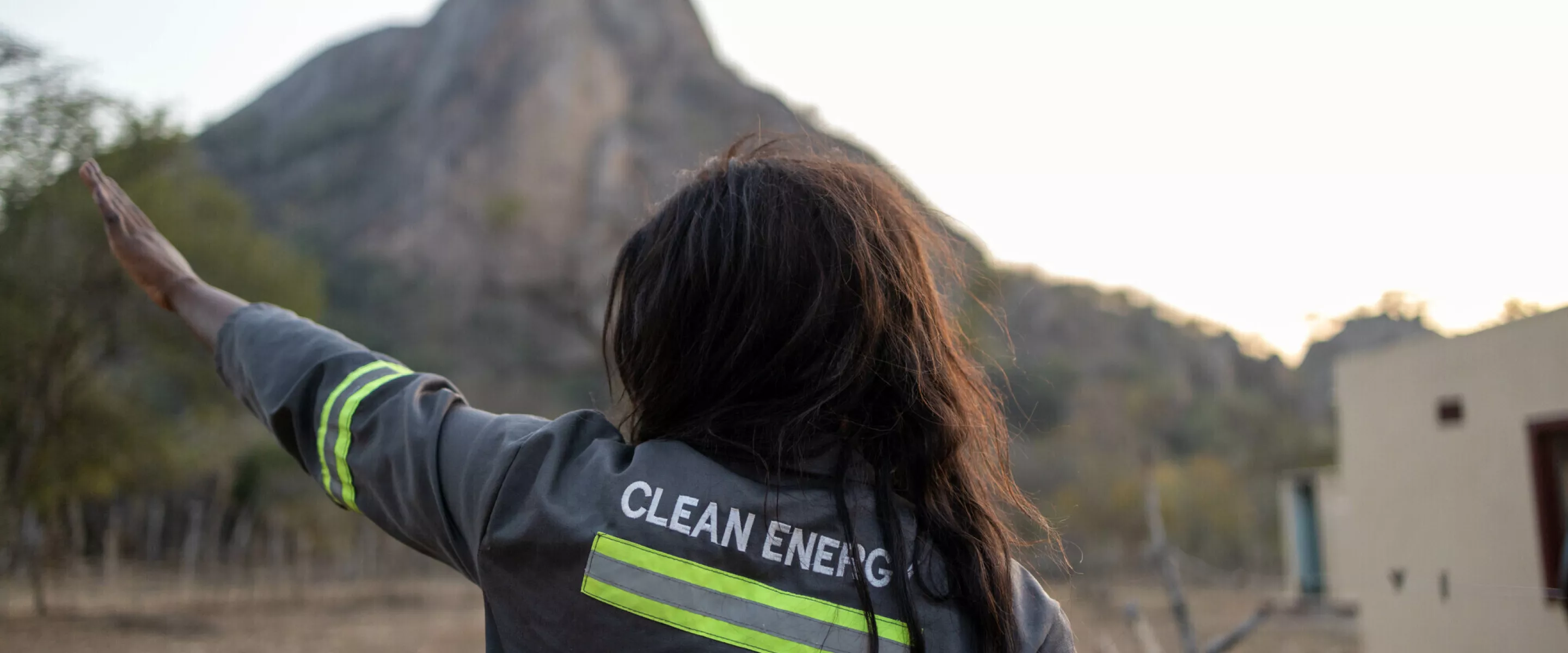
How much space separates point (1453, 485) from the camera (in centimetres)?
596

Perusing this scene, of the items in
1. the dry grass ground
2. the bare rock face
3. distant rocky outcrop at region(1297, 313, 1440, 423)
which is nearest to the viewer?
the dry grass ground

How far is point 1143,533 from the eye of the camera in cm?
2588

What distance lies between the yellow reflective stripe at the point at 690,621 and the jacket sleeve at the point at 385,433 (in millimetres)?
133

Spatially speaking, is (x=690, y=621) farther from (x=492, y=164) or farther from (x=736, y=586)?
(x=492, y=164)

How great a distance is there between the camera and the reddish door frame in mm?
4859

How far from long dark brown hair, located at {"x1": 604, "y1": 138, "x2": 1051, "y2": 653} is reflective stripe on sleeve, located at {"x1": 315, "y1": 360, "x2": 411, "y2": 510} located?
0.81 ft

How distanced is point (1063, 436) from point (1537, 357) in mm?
28442

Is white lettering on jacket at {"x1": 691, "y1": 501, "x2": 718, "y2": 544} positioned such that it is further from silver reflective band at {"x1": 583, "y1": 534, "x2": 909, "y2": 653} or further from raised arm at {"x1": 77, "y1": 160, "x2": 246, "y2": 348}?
raised arm at {"x1": 77, "y1": 160, "x2": 246, "y2": 348}

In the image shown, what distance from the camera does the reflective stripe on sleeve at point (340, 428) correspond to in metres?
1.01


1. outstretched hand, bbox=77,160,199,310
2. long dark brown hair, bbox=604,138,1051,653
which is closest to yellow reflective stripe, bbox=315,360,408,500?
long dark brown hair, bbox=604,138,1051,653

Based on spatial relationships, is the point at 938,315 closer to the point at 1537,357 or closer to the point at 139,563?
the point at 1537,357

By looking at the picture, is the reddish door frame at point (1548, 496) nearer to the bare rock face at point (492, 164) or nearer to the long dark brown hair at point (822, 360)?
the long dark brown hair at point (822, 360)

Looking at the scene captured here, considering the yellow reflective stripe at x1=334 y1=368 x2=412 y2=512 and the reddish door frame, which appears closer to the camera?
the yellow reflective stripe at x1=334 y1=368 x2=412 y2=512

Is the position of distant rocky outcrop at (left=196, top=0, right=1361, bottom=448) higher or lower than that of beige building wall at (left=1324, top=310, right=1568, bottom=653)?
higher
